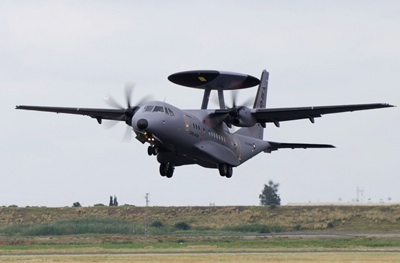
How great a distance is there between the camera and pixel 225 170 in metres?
62.6

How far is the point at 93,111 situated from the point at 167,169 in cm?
634

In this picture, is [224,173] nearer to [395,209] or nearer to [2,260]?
[2,260]

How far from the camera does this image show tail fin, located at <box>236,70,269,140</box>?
69.7 metres

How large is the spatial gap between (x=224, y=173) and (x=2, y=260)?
570 inches

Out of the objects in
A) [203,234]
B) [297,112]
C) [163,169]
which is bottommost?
[203,234]

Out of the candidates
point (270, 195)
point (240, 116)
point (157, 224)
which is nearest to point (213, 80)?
point (240, 116)

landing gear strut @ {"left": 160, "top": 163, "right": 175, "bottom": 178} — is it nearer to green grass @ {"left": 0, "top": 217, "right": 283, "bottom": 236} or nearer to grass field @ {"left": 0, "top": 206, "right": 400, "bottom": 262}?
grass field @ {"left": 0, "top": 206, "right": 400, "bottom": 262}

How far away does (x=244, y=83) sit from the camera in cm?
6381

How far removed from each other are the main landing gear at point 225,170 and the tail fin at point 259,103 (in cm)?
591

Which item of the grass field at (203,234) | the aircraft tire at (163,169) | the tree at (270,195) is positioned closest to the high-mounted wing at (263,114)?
the aircraft tire at (163,169)

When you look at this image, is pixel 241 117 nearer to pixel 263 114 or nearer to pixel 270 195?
pixel 263 114

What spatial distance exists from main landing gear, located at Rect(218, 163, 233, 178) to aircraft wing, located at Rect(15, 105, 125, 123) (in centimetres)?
672

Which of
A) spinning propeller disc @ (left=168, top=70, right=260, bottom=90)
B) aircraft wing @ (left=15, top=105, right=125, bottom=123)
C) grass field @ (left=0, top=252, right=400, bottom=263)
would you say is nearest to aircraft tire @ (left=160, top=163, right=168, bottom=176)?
aircraft wing @ (left=15, top=105, right=125, bottom=123)

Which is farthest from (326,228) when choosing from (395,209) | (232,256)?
(232,256)
